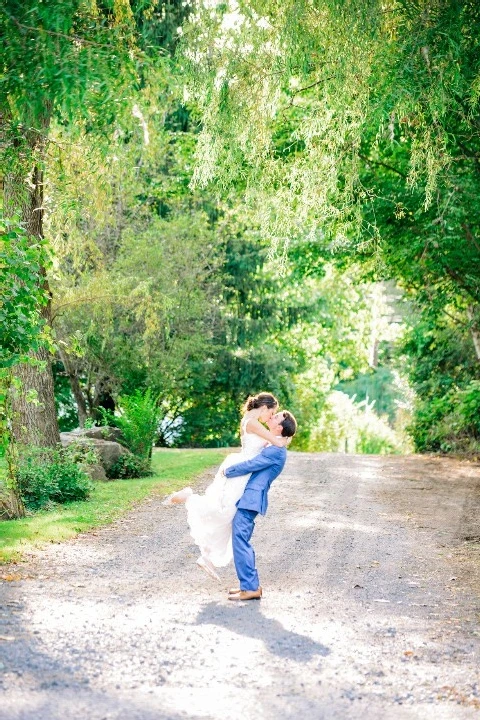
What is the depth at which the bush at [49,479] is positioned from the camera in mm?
12180

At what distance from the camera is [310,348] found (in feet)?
129

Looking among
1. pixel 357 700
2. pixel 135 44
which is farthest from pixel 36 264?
pixel 357 700

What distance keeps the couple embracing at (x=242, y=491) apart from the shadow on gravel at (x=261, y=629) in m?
0.70

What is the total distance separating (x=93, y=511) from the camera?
11938mm

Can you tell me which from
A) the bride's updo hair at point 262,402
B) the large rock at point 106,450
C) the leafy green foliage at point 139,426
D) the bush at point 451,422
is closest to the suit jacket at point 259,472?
the bride's updo hair at point 262,402

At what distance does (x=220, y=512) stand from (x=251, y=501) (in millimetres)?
313

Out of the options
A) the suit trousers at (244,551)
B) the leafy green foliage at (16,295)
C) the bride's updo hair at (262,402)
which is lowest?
the suit trousers at (244,551)

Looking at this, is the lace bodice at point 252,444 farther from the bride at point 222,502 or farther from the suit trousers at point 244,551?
the suit trousers at point 244,551

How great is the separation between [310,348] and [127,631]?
33416 millimetres

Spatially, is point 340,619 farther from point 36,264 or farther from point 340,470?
point 340,470

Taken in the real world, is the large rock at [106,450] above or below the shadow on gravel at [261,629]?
below

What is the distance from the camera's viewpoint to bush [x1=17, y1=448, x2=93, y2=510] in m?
12.2

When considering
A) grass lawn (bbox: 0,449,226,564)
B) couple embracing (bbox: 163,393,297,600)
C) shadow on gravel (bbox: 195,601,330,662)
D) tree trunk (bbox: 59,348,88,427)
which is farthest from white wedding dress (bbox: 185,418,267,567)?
tree trunk (bbox: 59,348,88,427)

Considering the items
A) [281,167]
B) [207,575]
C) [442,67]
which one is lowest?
[207,575]
